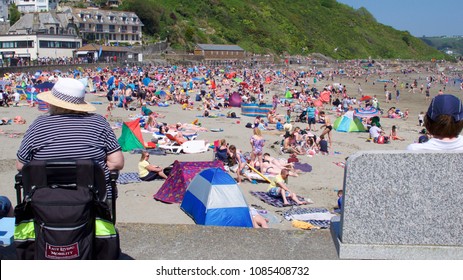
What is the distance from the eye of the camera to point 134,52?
62.0 m

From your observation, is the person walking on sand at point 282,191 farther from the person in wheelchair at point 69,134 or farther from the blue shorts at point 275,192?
the person in wheelchair at point 69,134

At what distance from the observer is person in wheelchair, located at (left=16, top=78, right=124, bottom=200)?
3.10 metres

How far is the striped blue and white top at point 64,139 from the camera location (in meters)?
3.10

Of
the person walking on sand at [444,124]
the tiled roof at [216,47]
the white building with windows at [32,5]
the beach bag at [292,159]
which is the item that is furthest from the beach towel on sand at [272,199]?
the white building with windows at [32,5]

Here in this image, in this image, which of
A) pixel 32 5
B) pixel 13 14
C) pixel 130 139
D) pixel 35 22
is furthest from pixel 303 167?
pixel 32 5

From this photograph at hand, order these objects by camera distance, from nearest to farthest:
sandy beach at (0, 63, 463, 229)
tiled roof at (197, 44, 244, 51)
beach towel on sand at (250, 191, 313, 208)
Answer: sandy beach at (0, 63, 463, 229) < beach towel on sand at (250, 191, 313, 208) < tiled roof at (197, 44, 244, 51)

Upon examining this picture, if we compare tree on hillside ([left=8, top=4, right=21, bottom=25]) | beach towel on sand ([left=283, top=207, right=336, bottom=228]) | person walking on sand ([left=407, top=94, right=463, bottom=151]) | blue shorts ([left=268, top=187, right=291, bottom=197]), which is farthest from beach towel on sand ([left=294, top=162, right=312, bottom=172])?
tree on hillside ([left=8, top=4, right=21, bottom=25])

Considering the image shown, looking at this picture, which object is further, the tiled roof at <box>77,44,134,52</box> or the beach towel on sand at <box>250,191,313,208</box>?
the tiled roof at <box>77,44,134,52</box>

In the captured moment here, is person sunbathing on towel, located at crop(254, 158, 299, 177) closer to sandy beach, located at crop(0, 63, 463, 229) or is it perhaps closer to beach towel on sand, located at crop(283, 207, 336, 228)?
sandy beach, located at crop(0, 63, 463, 229)

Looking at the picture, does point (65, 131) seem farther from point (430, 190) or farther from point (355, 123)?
point (355, 123)

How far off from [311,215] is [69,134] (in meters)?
6.71

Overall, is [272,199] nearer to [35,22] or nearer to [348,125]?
[348,125]

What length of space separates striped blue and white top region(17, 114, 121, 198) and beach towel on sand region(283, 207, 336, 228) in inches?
240

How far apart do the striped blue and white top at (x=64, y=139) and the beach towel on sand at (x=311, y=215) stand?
6.09 meters
